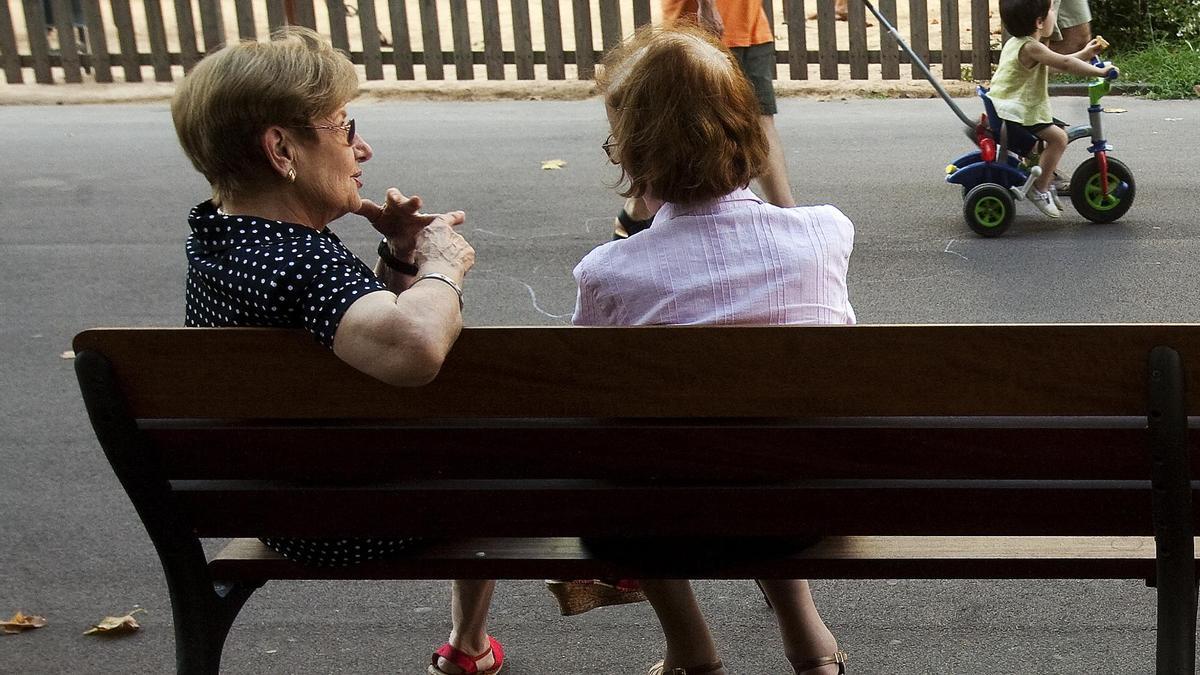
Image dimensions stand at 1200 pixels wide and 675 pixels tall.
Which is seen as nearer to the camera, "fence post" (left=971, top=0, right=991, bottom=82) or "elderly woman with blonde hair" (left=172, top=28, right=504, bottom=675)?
"elderly woman with blonde hair" (left=172, top=28, right=504, bottom=675)

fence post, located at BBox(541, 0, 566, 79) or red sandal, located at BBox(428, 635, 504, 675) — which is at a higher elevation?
fence post, located at BBox(541, 0, 566, 79)

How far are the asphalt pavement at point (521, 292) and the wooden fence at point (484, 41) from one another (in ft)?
3.19

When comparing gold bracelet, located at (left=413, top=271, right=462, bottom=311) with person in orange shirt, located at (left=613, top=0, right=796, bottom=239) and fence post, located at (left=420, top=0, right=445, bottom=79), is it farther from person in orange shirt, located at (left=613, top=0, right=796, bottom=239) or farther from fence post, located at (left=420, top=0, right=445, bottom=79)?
fence post, located at (left=420, top=0, right=445, bottom=79)

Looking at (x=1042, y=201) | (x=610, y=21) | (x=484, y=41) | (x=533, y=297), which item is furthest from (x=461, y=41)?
(x=533, y=297)

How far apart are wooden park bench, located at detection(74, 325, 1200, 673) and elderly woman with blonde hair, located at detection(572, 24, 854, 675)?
25 cm

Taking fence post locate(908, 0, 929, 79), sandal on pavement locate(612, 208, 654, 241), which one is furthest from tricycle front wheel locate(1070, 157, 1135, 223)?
fence post locate(908, 0, 929, 79)

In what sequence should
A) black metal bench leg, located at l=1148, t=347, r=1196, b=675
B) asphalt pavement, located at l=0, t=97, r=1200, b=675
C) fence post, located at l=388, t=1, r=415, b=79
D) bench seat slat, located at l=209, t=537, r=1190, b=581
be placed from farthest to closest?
1. fence post, located at l=388, t=1, r=415, b=79
2. asphalt pavement, located at l=0, t=97, r=1200, b=675
3. bench seat slat, located at l=209, t=537, r=1190, b=581
4. black metal bench leg, located at l=1148, t=347, r=1196, b=675

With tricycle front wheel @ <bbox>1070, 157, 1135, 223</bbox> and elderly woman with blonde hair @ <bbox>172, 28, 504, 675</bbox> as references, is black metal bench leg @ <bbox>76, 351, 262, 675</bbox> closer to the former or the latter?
elderly woman with blonde hair @ <bbox>172, 28, 504, 675</bbox>

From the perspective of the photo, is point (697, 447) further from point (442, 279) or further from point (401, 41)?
point (401, 41)

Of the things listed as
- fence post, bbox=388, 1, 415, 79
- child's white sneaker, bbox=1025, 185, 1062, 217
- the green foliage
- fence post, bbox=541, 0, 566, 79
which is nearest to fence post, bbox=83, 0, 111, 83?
fence post, bbox=388, 1, 415, 79

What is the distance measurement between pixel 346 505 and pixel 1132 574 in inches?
52.7

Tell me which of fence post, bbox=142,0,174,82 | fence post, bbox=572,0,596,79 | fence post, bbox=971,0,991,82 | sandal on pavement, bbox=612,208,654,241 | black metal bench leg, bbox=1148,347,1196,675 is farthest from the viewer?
fence post, bbox=142,0,174,82

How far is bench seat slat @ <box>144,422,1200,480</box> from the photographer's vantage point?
2.38 m

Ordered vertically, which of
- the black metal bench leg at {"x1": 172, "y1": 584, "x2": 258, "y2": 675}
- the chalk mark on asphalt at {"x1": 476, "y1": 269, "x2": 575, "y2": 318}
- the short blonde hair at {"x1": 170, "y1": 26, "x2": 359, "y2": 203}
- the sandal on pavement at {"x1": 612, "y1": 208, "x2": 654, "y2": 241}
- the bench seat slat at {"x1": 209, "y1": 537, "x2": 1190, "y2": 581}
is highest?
the short blonde hair at {"x1": 170, "y1": 26, "x2": 359, "y2": 203}
